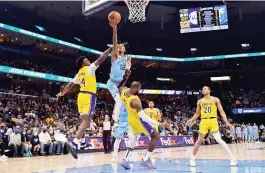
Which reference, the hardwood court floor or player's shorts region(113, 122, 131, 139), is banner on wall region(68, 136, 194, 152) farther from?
player's shorts region(113, 122, 131, 139)

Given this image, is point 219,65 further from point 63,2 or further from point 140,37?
point 63,2

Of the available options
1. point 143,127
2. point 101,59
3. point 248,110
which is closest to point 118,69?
point 101,59

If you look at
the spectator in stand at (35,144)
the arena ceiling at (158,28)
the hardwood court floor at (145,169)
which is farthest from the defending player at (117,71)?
the arena ceiling at (158,28)

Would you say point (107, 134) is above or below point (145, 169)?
above

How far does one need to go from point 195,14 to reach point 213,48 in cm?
1470

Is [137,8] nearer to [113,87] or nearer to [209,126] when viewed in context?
[113,87]

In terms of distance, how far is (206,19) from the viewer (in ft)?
77.0

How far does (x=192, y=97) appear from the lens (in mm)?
39375

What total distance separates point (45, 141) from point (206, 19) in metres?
15.2

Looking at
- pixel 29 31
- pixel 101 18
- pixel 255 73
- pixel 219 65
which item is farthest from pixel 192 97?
pixel 29 31

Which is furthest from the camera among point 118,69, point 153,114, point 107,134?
point 107,134

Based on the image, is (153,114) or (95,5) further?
(95,5)

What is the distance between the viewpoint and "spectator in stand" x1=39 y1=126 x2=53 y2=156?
12961 millimetres

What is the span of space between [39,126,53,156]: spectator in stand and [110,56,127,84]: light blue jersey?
7041 mm
